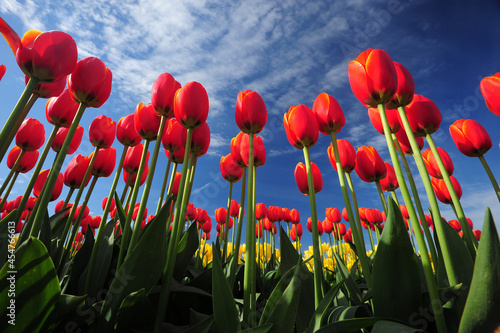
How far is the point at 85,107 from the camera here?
1.41 meters

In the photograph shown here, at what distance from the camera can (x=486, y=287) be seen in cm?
70

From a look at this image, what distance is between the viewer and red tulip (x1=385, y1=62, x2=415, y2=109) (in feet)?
4.18

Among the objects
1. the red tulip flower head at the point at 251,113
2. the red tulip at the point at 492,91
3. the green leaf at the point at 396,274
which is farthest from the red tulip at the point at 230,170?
the red tulip at the point at 492,91

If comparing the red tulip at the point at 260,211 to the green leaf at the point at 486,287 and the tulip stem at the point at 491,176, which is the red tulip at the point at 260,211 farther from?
the green leaf at the point at 486,287

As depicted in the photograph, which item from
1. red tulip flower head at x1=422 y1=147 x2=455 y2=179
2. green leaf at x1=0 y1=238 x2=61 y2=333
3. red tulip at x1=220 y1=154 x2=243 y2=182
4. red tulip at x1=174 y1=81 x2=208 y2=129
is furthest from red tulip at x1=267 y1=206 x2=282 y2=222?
green leaf at x1=0 y1=238 x2=61 y2=333

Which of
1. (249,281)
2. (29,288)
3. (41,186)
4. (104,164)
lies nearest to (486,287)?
(249,281)

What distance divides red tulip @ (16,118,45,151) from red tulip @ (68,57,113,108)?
1.02m

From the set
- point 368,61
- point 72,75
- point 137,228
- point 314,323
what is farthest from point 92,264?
point 368,61

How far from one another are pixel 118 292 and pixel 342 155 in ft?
5.17

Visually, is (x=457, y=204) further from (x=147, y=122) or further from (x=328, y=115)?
(x=147, y=122)

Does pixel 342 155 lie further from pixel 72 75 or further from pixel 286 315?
pixel 72 75

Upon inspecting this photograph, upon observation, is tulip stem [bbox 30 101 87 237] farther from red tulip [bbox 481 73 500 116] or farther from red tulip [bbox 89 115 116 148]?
red tulip [bbox 481 73 500 116]

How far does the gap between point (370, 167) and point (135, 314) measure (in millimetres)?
1603

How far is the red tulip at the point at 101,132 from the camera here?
1915mm
